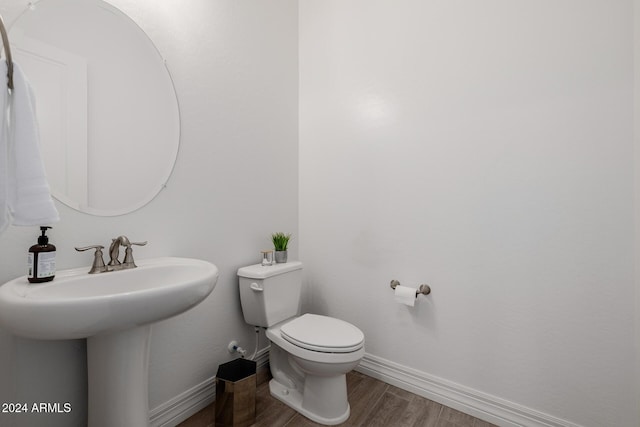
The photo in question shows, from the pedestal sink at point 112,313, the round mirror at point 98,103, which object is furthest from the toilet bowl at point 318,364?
the round mirror at point 98,103

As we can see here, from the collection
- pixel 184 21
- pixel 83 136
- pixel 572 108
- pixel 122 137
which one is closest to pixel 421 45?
pixel 572 108

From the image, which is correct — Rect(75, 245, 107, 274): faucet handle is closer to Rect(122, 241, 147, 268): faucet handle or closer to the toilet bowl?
Rect(122, 241, 147, 268): faucet handle

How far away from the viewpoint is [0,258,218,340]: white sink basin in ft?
2.38

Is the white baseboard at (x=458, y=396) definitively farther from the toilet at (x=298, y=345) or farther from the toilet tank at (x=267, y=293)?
the toilet tank at (x=267, y=293)

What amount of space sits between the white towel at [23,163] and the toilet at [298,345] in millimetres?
1010

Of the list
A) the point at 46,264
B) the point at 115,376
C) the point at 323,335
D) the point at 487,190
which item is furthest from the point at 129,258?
the point at 487,190

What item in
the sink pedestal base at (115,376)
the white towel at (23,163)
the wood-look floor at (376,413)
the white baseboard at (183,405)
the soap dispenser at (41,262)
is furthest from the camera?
the wood-look floor at (376,413)

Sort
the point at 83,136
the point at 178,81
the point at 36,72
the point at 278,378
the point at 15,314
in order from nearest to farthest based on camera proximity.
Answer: the point at 15,314
the point at 36,72
the point at 83,136
the point at 178,81
the point at 278,378

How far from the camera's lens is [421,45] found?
1.66 m

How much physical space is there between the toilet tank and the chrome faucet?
0.59m

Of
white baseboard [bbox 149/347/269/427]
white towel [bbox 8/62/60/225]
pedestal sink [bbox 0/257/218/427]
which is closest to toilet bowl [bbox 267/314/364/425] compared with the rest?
white baseboard [bbox 149/347/269/427]

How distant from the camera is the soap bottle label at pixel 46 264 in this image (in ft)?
3.00

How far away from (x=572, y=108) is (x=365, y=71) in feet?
3.60

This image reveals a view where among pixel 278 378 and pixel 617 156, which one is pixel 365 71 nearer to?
pixel 617 156
